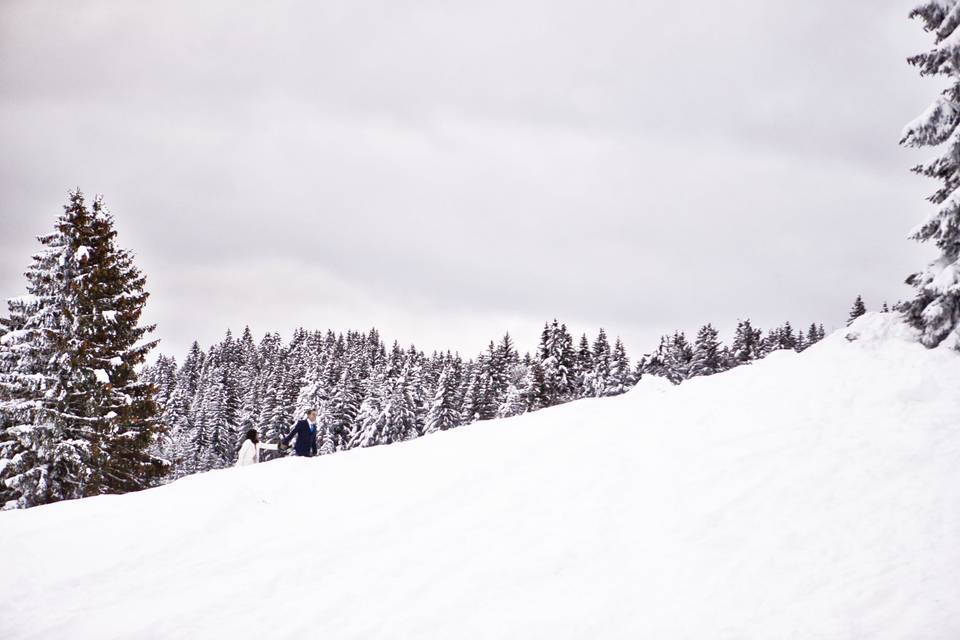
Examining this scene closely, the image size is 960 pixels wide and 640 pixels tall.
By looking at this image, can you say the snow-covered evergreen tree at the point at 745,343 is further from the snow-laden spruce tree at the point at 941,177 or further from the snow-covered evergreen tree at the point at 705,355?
the snow-laden spruce tree at the point at 941,177

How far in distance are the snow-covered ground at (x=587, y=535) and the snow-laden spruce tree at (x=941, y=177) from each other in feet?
2.19

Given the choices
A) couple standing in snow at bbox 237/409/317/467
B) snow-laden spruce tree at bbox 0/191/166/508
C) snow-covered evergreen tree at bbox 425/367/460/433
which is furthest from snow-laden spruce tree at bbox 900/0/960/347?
snow-covered evergreen tree at bbox 425/367/460/433

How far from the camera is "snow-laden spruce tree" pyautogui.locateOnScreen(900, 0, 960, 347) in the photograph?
33.7ft

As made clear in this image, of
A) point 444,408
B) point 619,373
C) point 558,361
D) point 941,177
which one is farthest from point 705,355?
point 941,177

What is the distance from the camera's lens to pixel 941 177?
11.4 metres

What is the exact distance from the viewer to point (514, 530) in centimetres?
791

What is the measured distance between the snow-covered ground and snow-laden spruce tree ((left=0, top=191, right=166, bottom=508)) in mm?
8772

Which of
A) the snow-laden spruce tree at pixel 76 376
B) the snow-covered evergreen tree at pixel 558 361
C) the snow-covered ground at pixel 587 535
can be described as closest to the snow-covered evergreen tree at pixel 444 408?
the snow-covered evergreen tree at pixel 558 361

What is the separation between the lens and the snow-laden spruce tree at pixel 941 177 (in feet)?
33.7

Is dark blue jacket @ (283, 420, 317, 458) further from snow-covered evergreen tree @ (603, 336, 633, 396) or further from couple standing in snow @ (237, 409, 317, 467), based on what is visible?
snow-covered evergreen tree @ (603, 336, 633, 396)

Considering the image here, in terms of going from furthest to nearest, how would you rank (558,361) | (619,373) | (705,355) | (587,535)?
(705,355)
(619,373)
(558,361)
(587,535)

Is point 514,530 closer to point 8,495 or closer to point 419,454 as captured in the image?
point 419,454

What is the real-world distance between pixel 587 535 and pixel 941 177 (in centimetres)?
1148

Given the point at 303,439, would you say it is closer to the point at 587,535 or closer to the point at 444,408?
the point at 587,535
